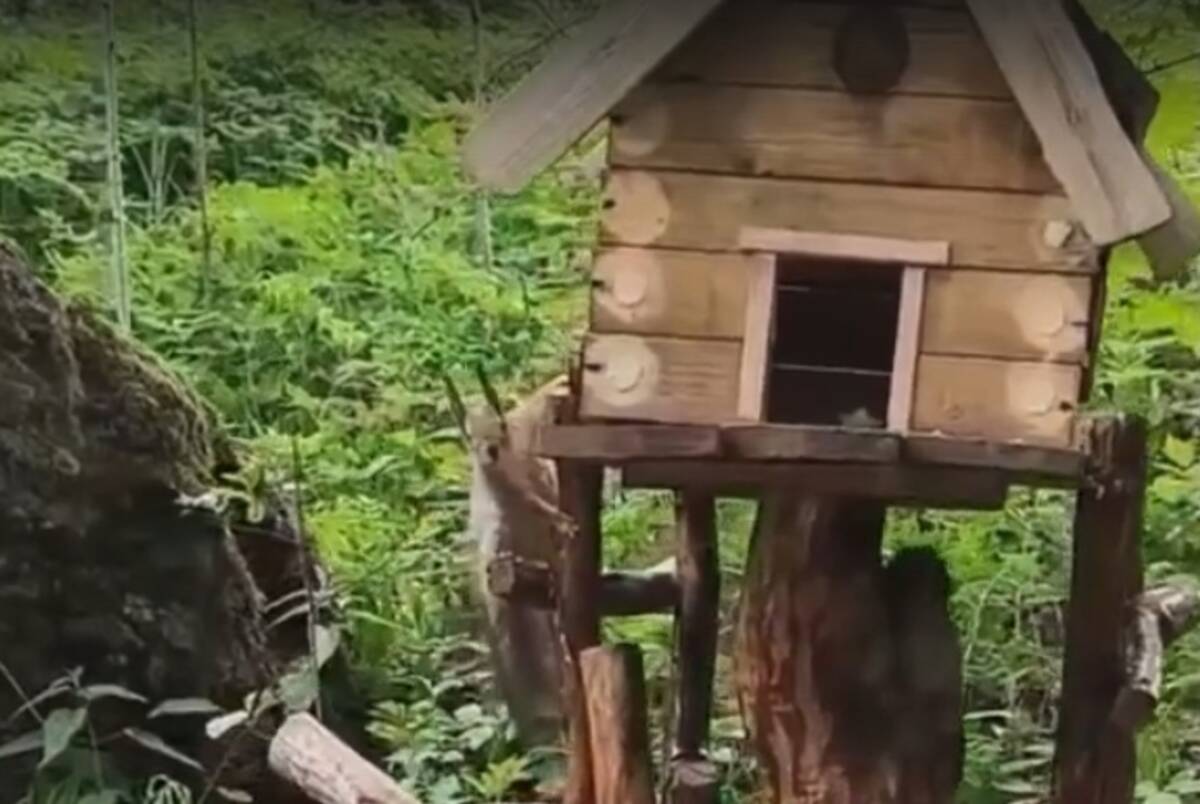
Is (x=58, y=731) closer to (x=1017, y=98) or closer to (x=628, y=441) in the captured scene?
(x=628, y=441)

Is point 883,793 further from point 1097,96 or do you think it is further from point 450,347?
point 450,347

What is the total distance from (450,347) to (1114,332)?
84 cm

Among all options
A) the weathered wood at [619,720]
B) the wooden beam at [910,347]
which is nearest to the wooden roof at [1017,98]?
the wooden beam at [910,347]

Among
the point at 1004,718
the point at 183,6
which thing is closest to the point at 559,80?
the point at 1004,718

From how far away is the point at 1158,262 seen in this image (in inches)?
52.6

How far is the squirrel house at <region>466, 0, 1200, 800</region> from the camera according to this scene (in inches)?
48.6

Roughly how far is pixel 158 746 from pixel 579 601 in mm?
612

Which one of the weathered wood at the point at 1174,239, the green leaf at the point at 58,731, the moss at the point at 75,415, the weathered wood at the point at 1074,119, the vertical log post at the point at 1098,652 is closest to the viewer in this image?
the weathered wood at the point at 1074,119

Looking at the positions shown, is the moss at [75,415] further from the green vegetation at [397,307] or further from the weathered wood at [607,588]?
the weathered wood at [607,588]

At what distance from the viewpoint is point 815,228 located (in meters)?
1.26

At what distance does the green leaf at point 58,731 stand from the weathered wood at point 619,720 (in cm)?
59

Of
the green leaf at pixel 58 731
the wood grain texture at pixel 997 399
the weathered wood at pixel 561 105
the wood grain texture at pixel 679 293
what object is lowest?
the green leaf at pixel 58 731

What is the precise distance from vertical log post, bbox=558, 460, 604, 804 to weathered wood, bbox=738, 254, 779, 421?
141 millimetres

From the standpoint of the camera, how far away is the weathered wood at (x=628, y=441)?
123cm
